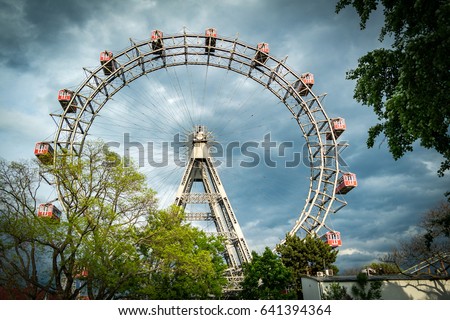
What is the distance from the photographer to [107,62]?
33.6 meters

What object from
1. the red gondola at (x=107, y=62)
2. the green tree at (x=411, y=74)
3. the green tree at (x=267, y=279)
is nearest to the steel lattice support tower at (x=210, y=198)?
the green tree at (x=267, y=279)

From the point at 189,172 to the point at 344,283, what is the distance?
19.5 meters

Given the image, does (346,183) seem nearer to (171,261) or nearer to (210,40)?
(210,40)

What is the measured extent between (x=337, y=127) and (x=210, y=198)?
16.0 metres

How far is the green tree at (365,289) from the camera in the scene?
62.6 ft

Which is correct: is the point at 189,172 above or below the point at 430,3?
above

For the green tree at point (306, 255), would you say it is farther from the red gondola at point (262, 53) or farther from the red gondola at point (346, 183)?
the red gondola at point (262, 53)

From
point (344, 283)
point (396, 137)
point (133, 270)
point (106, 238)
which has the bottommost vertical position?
point (344, 283)
